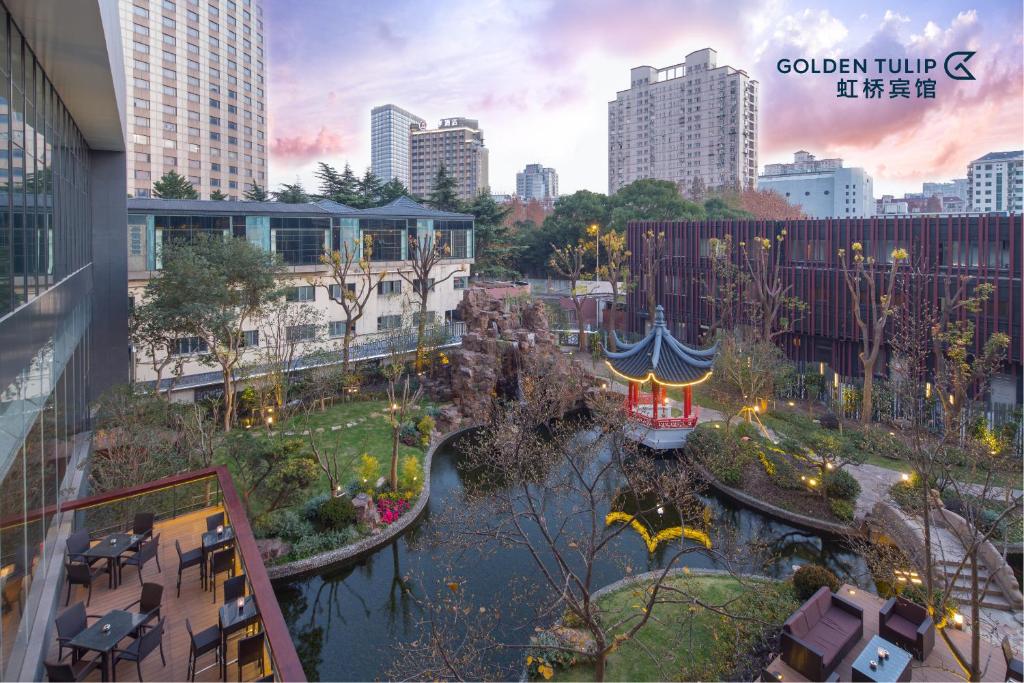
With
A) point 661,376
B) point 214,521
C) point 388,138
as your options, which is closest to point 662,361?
point 661,376

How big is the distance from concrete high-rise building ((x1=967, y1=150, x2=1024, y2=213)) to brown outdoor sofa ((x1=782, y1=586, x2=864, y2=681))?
117 ft

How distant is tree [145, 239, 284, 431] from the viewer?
14625 millimetres

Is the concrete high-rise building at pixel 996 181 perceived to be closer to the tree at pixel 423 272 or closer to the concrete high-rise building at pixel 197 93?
the tree at pixel 423 272

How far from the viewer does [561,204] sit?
38.8 m

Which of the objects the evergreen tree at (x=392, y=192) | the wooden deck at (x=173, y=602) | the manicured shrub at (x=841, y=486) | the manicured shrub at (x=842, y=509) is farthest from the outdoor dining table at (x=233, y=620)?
the evergreen tree at (x=392, y=192)

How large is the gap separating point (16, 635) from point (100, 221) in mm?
10981

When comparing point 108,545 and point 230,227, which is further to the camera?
point 230,227

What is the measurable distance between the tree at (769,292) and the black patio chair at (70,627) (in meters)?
18.4

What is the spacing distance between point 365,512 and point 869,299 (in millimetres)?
17255

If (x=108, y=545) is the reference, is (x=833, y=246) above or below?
above

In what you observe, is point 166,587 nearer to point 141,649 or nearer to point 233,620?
point 141,649

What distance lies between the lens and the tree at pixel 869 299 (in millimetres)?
16848

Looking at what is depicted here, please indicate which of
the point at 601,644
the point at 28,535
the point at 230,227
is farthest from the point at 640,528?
the point at 230,227

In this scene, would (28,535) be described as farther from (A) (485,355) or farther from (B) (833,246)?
(B) (833,246)
